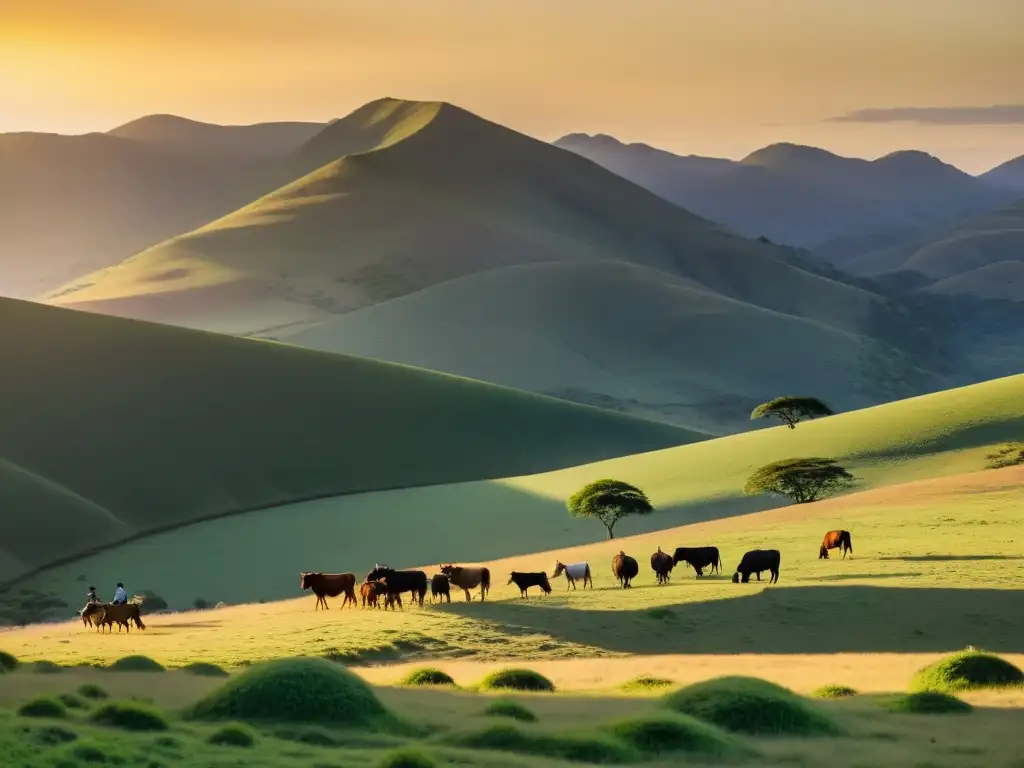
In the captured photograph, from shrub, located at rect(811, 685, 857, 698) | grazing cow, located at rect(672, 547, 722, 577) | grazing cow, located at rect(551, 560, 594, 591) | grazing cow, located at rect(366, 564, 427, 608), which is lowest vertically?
shrub, located at rect(811, 685, 857, 698)

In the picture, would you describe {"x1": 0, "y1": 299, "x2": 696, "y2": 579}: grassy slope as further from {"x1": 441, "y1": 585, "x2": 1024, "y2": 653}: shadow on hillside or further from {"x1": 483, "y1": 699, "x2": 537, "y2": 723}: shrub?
{"x1": 483, "y1": 699, "x2": 537, "y2": 723}: shrub

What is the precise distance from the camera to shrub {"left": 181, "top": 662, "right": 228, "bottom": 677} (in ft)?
123

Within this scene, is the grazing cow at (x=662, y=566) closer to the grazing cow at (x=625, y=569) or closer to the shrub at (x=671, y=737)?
the grazing cow at (x=625, y=569)

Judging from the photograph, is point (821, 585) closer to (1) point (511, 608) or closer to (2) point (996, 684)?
(1) point (511, 608)

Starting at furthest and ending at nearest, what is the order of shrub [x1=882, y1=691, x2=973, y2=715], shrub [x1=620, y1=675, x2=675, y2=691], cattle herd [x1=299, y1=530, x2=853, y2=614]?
1. cattle herd [x1=299, y1=530, x2=853, y2=614]
2. shrub [x1=620, y1=675, x2=675, y2=691]
3. shrub [x1=882, y1=691, x2=973, y2=715]

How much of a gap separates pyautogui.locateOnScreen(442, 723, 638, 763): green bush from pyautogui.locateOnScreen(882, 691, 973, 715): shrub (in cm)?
802

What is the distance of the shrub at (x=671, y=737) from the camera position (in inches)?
999

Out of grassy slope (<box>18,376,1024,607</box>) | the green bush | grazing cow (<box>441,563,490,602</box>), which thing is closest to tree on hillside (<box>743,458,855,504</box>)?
grassy slope (<box>18,376,1024,607</box>)

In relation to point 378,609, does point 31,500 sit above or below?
above

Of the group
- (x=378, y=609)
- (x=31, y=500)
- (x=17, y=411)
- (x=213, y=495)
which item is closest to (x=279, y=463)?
(x=213, y=495)

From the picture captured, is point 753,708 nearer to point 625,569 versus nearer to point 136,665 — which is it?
point 136,665

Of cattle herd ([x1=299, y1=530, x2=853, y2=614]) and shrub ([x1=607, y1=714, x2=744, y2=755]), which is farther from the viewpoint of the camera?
cattle herd ([x1=299, y1=530, x2=853, y2=614])

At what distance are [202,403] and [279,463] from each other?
13572mm

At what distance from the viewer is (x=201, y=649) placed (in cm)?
4328
